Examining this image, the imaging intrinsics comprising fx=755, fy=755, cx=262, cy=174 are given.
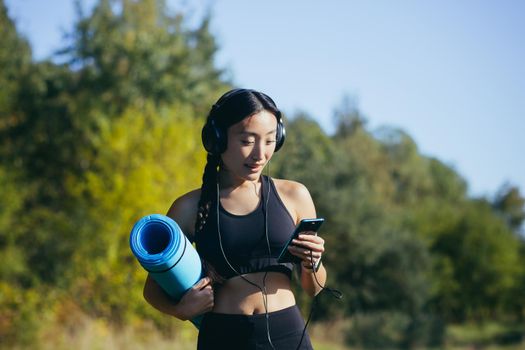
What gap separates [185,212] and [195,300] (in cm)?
41

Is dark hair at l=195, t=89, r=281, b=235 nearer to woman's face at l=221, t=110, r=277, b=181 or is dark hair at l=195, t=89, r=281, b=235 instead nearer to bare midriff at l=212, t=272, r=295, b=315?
woman's face at l=221, t=110, r=277, b=181

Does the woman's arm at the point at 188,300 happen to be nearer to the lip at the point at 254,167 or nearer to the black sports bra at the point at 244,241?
the black sports bra at the point at 244,241

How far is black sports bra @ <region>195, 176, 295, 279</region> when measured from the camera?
308 centimetres

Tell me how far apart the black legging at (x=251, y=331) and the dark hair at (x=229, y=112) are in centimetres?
40

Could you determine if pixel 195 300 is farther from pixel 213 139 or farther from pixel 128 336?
pixel 128 336

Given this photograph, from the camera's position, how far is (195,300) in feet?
9.84

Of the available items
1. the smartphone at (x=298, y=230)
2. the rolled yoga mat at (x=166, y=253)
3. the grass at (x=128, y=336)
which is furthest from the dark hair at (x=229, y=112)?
the grass at (x=128, y=336)

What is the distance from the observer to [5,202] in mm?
17516

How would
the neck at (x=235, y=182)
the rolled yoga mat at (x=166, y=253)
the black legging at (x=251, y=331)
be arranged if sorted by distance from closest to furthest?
1. the rolled yoga mat at (x=166, y=253)
2. the black legging at (x=251, y=331)
3. the neck at (x=235, y=182)

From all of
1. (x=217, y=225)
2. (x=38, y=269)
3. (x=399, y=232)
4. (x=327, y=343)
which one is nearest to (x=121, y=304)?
(x=38, y=269)

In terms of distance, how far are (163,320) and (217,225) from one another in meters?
16.7

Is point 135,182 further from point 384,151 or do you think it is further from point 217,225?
point 384,151

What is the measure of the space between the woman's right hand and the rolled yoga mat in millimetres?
22

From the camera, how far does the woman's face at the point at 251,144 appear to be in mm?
3150
